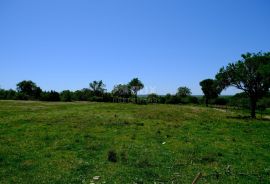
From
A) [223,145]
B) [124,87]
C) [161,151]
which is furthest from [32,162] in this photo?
[124,87]

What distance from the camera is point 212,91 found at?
128250mm

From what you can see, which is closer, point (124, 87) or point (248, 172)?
point (248, 172)

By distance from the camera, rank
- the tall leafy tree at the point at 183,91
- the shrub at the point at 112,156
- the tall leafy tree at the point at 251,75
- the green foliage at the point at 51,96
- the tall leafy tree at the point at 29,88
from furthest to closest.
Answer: the tall leafy tree at the point at 183,91 < the tall leafy tree at the point at 29,88 < the green foliage at the point at 51,96 < the tall leafy tree at the point at 251,75 < the shrub at the point at 112,156

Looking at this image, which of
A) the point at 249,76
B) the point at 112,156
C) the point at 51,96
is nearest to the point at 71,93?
the point at 51,96

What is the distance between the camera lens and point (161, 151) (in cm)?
2222

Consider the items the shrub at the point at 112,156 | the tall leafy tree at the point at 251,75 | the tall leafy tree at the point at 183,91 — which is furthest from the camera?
the tall leafy tree at the point at 183,91

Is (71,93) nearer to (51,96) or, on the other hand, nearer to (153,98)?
(51,96)

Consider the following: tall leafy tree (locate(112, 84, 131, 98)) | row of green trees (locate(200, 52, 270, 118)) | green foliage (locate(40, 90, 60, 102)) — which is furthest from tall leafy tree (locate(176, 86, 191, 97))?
row of green trees (locate(200, 52, 270, 118))

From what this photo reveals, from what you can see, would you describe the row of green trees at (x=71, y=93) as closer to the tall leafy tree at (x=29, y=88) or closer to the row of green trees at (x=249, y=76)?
the tall leafy tree at (x=29, y=88)

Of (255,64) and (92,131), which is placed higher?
(255,64)

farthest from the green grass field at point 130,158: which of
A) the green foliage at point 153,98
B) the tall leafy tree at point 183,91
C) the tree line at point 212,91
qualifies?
the tall leafy tree at point 183,91

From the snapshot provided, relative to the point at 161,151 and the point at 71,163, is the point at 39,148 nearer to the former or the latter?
the point at 71,163

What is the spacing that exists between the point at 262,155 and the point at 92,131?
16976mm

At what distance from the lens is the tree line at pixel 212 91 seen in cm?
6412
